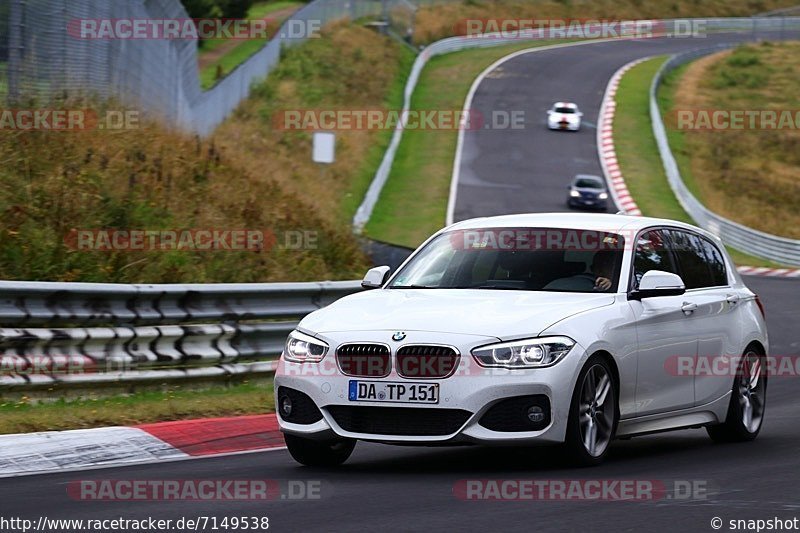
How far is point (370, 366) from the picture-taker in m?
8.20

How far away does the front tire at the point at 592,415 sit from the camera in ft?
26.9

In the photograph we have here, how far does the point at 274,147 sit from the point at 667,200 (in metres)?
11.9

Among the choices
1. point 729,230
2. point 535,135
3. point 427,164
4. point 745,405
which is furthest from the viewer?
point 535,135

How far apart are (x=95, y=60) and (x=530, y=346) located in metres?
12.8

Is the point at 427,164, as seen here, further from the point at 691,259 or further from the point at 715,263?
the point at 691,259

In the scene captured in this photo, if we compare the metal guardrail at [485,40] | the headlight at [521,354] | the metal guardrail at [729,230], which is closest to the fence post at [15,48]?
the headlight at [521,354]

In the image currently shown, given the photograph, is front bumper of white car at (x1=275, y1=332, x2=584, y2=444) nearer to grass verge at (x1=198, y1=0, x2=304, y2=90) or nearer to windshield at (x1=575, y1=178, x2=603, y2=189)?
windshield at (x1=575, y1=178, x2=603, y2=189)

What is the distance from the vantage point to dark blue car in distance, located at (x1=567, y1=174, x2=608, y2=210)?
132 ft

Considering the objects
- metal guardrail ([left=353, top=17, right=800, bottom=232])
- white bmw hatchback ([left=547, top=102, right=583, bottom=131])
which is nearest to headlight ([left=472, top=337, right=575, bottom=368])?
metal guardrail ([left=353, top=17, right=800, bottom=232])

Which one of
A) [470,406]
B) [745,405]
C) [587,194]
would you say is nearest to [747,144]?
[587,194]

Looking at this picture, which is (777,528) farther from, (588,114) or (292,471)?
(588,114)

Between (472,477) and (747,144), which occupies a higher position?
(472,477)

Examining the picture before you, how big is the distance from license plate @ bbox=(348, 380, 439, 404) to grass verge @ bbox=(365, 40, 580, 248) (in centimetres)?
2495

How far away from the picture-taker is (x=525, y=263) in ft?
30.6
